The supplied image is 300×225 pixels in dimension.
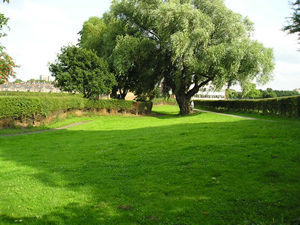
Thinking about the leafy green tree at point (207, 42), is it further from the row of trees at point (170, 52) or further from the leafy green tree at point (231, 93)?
the leafy green tree at point (231, 93)

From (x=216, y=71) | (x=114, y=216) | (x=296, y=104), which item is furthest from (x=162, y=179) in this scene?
(x=216, y=71)

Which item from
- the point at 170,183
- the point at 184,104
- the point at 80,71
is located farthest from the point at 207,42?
the point at 170,183

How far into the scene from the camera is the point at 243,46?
26.9 metres

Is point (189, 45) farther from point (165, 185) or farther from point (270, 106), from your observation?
point (165, 185)

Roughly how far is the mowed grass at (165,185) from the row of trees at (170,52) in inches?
730

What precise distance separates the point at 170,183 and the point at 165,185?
0.17 meters

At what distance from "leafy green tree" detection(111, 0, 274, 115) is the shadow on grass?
17.5 metres

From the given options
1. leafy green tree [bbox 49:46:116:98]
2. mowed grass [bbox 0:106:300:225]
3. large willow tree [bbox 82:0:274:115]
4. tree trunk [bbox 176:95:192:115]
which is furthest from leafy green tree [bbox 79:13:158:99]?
mowed grass [bbox 0:106:300:225]

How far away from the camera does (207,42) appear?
1076 inches

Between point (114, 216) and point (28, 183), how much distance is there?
351 centimetres

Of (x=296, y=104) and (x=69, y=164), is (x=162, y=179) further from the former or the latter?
(x=296, y=104)

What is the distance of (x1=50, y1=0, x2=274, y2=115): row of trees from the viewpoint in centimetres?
2702

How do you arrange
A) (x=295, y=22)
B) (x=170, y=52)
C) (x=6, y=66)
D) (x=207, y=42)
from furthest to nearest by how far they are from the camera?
(x=170, y=52) < (x=207, y=42) < (x=6, y=66) < (x=295, y=22)

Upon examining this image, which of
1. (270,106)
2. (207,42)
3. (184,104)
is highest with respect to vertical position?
(207,42)
